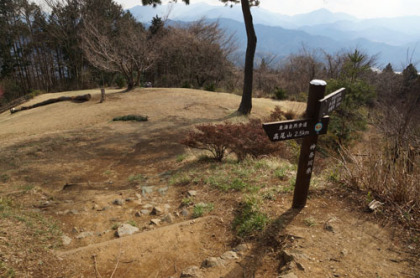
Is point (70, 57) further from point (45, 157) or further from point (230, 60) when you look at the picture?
point (45, 157)

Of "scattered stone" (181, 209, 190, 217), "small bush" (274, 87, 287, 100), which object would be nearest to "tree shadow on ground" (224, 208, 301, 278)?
"scattered stone" (181, 209, 190, 217)

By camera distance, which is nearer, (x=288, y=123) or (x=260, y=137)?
(x=288, y=123)

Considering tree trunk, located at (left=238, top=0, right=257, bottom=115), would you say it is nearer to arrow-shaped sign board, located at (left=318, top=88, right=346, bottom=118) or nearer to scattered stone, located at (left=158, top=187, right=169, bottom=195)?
scattered stone, located at (left=158, top=187, right=169, bottom=195)

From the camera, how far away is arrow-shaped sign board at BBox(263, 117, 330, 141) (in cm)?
257

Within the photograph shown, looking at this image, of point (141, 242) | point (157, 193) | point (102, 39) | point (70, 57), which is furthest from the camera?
point (70, 57)

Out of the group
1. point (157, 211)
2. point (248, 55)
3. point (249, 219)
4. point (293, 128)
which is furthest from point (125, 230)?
point (248, 55)

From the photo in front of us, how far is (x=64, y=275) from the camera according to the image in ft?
8.28

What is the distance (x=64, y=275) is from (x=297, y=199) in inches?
104

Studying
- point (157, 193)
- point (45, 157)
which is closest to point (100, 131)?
point (45, 157)

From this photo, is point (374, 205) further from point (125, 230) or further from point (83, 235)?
point (83, 235)

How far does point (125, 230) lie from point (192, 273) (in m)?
1.34

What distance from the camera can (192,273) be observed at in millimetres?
2389

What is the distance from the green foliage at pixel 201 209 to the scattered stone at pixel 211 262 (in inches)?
40.6

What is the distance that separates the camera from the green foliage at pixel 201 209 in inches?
141
